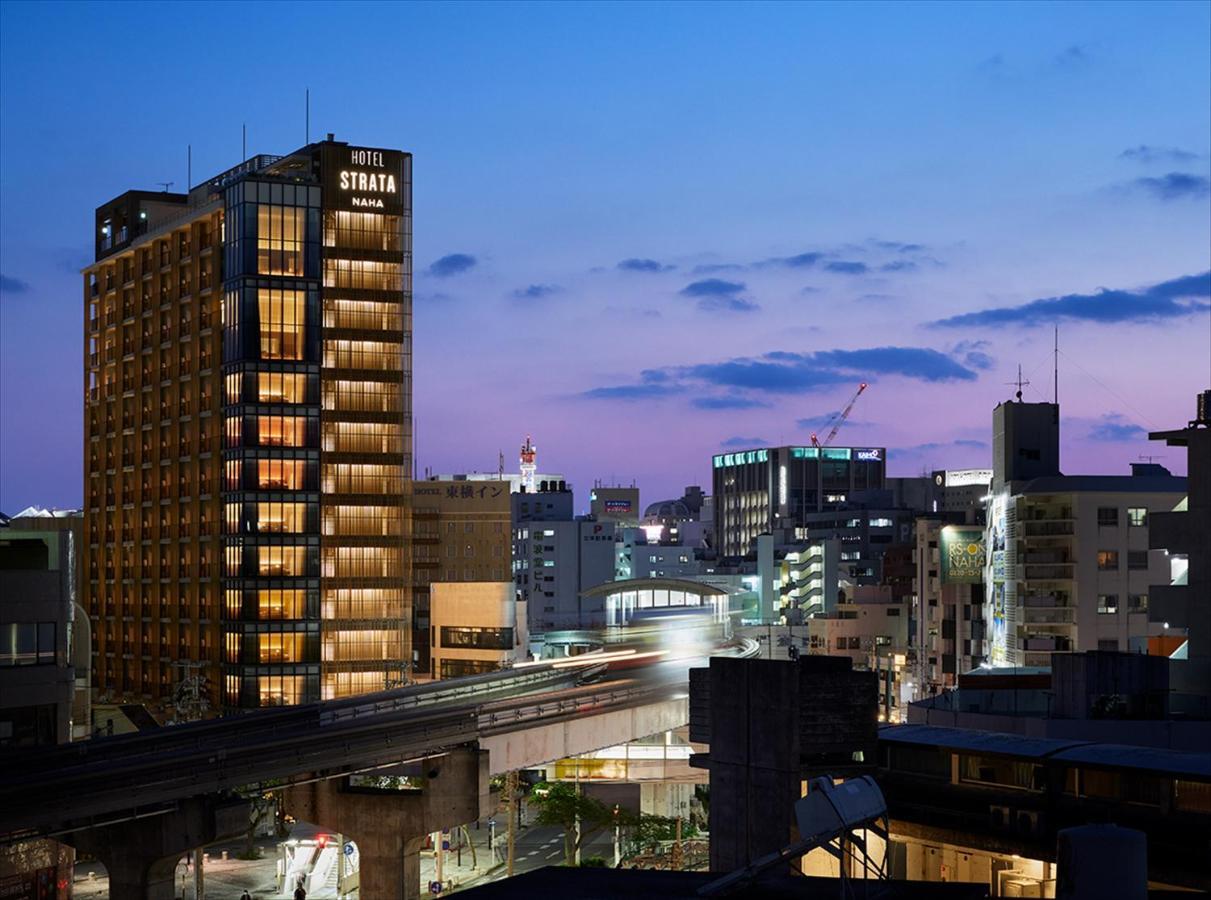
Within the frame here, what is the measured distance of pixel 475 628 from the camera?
141500mm

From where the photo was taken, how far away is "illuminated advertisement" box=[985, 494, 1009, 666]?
114 metres

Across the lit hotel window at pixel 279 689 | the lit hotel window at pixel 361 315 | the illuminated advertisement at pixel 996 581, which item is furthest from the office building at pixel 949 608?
the lit hotel window at pixel 279 689

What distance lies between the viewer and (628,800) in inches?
3957

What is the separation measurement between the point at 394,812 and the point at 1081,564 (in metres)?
63.5

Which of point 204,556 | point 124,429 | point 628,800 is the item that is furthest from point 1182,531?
point 124,429

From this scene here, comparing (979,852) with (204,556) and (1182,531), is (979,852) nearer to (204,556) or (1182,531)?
(1182,531)

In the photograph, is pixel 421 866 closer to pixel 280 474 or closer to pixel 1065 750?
pixel 1065 750

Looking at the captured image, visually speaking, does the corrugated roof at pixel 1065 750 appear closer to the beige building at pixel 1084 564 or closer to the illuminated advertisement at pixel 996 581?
the beige building at pixel 1084 564

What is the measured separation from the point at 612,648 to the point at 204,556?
111 feet

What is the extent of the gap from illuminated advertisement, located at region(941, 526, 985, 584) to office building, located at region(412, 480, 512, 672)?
46617 millimetres

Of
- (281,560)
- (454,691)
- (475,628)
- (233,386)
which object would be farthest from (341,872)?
(475,628)

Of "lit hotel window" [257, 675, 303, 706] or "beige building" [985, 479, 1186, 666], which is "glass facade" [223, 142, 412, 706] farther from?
"beige building" [985, 479, 1186, 666]

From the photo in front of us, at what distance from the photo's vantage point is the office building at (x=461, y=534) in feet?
511

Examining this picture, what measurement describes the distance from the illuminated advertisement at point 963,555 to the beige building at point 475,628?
37383 millimetres
